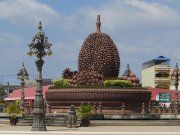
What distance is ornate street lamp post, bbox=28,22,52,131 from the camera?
27.2 metres

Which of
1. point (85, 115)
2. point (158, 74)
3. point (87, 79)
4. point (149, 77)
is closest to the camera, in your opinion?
point (85, 115)

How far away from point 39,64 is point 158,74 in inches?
3523

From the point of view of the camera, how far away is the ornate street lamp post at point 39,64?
2725 centimetres

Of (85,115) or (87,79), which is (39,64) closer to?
(85,115)

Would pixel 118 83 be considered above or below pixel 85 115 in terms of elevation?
above

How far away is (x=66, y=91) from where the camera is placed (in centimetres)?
4497

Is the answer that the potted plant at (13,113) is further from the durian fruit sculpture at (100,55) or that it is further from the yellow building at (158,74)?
the yellow building at (158,74)

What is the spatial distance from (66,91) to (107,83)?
12.4 feet

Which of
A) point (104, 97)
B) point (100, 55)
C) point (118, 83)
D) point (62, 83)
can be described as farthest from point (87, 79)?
point (104, 97)

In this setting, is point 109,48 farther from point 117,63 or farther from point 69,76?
A: point 69,76

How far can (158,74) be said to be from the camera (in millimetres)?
115375

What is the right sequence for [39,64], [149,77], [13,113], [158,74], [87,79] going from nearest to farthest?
[39,64], [13,113], [87,79], [158,74], [149,77]

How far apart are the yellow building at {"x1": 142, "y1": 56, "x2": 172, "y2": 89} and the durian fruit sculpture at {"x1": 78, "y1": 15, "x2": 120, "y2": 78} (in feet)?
201

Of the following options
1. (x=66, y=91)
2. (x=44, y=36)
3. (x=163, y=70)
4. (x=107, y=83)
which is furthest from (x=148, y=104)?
(x=163, y=70)
